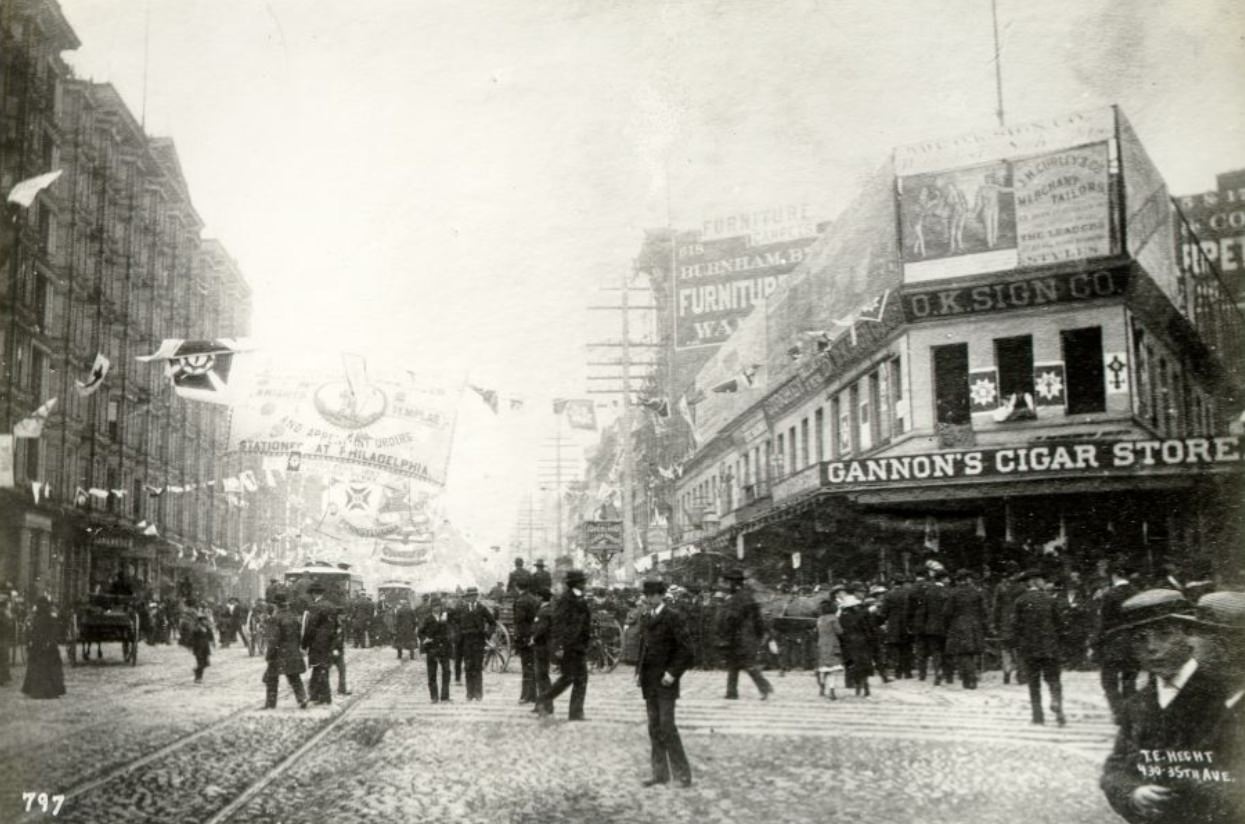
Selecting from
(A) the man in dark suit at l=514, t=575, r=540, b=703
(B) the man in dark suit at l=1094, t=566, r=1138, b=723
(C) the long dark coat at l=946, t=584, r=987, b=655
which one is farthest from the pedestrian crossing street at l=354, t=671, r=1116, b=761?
(C) the long dark coat at l=946, t=584, r=987, b=655

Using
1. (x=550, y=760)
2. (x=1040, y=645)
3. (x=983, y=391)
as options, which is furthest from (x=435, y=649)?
(x=983, y=391)

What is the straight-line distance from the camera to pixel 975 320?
1872 cm

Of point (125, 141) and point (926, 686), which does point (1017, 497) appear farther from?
point (125, 141)

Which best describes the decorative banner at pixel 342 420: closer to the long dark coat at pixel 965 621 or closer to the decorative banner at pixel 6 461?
the decorative banner at pixel 6 461

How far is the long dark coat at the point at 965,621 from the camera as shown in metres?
14.6

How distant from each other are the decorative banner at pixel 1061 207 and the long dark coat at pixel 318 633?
10148mm

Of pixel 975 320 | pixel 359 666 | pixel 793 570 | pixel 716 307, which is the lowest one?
pixel 359 666

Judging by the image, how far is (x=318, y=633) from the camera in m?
13.8

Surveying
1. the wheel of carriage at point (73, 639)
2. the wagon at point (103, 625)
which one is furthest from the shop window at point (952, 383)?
the wheel of carriage at point (73, 639)

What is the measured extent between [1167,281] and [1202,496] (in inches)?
199

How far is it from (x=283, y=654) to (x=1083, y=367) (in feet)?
42.8

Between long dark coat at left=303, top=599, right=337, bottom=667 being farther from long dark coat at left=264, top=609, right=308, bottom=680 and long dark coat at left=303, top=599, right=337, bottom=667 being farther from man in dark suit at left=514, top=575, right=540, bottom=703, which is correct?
man in dark suit at left=514, top=575, right=540, bottom=703

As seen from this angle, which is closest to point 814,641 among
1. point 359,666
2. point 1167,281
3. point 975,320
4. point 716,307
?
point 975,320

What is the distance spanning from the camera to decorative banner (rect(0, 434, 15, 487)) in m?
15.0
